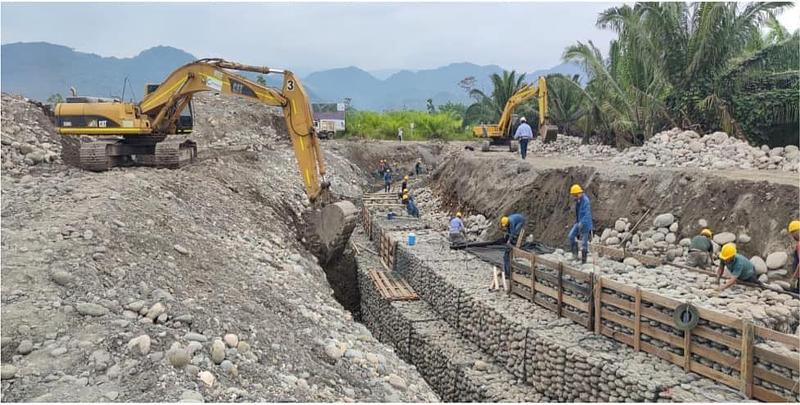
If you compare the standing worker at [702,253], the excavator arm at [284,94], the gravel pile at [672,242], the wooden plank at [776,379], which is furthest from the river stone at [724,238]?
the excavator arm at [284,94]

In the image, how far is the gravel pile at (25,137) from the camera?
40.1 ft

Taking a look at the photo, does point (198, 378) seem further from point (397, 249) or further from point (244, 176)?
point (244, 176)

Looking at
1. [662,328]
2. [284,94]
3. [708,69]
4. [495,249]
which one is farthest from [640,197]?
[284,94]

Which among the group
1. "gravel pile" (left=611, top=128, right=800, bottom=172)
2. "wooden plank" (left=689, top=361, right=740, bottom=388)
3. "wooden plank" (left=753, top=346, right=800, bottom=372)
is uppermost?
"gravel pile" (left=611, top=128, right=800, bottom=172)

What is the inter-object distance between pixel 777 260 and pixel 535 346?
13.2ft

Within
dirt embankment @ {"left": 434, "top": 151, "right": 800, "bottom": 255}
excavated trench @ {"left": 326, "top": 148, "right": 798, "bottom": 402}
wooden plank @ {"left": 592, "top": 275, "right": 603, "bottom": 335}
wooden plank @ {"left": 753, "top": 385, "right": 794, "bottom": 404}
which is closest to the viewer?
wooden plank @ {"left": 753, "top": 385, "right": 794, "bottom": 404}

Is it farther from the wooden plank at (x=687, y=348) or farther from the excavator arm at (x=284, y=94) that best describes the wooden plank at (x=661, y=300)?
the excavator arm at (x=284, y=94)

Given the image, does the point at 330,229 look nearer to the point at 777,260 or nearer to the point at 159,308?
the point at 159,308

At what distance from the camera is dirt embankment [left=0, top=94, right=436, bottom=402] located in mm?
5355

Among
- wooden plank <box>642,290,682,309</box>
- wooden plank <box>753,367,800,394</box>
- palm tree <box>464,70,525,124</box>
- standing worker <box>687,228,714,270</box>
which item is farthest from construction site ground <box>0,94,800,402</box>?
palm tree <box>464,70,525,124</box>

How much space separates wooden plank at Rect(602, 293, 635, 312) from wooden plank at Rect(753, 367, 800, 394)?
165 cm

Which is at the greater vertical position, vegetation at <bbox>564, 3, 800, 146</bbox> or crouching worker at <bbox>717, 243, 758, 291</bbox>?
vegetation at <bbox>564, 3, 800, 146</bbox>

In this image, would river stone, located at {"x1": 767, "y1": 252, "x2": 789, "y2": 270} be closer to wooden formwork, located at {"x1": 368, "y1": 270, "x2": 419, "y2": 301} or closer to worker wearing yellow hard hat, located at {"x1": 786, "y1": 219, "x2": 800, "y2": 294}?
worker wearing yellow hard hat, located at {"x1": 786, "y1": 219, "x2": 800, "y2": 294}

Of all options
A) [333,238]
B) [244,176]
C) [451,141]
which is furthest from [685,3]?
[451,141]
